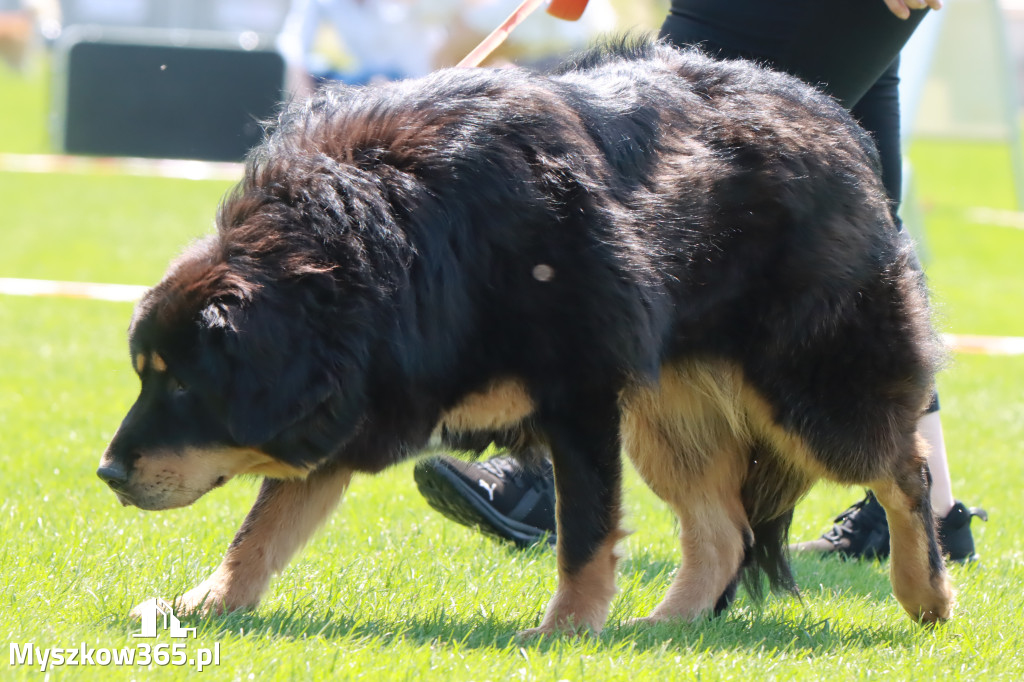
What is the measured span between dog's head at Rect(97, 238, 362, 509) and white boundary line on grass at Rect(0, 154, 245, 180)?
1248 centimetres

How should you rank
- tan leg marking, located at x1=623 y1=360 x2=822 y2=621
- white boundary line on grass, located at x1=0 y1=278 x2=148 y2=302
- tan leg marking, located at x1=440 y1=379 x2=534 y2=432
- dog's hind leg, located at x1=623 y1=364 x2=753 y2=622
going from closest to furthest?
tan leg marking, located at x1=440 y1=379 x2=534 y2=432
tan leg marking, located at x1=623 y1=360 x2=822 y2=621
dog's hind leg, located at x1=623 y1=364 x2=753 y2=622
white boundary line on grass, located at x1=0 y1=278 x2=148 y2=302

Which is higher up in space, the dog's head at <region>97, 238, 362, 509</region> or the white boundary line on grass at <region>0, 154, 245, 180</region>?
the dog's head at <region>97, 238, 362, 509</region>

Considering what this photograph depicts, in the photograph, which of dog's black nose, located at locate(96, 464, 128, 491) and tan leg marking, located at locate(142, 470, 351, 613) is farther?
tan leg marking, located at locate(142, 470, 351, 613)

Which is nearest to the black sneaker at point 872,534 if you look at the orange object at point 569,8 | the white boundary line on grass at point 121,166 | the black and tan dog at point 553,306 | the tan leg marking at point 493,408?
the black and tan dog at point 553,306

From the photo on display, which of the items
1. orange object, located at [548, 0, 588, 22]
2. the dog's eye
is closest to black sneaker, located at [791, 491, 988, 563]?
orange object, located at [548, 0, 588, 22]

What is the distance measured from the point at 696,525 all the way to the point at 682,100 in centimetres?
126

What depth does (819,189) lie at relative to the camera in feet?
10.7

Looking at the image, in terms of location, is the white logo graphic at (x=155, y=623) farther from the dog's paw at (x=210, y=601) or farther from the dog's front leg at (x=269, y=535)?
the dog's front leg at (x=269, y=535)

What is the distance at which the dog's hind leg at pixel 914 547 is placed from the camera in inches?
133

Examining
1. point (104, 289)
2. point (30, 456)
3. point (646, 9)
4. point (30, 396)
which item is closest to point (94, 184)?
point (104, 289)

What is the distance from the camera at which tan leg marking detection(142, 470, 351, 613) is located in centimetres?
308

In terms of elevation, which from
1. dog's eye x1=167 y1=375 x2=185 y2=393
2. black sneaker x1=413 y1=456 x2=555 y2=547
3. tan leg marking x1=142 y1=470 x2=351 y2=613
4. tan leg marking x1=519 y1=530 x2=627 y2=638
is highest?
dog's eye x1=167 y1=375 x2=185 y2=393

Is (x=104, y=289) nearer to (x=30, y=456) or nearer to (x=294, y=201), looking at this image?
(x=30, y=456)

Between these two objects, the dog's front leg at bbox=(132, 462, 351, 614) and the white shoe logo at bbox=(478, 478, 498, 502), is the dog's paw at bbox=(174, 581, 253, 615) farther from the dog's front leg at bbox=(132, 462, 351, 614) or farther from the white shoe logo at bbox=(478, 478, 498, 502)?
the white shoe logo at bbox=(478, 478, 498, 502)
